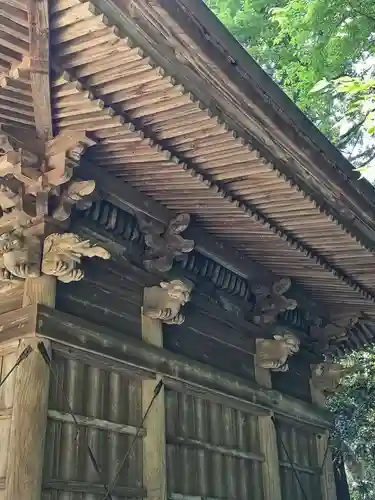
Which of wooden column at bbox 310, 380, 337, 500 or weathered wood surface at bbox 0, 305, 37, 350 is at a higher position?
weathered wood surface at bbox 0, 305, 37, 350

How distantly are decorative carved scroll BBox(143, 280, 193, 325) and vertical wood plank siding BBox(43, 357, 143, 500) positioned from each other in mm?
479

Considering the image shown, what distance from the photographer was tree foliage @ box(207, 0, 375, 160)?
21.0ft

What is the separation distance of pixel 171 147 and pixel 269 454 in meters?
2.96

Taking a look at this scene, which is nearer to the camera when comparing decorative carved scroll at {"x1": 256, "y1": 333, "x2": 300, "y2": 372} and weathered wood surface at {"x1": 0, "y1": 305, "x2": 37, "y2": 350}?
weathered wood surface at {"x1": 0, "y1": 305, "x2": 37, "y2": 350}

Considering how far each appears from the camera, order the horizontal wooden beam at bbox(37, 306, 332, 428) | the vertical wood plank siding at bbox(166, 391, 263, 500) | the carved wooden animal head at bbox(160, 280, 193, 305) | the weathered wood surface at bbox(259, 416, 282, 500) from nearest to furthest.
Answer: the horizontal wooden beam at bbox(37, 306, 332, 428) → the carved wooden animal head at bbox(160, 280, 193, 305) → the vertical wood plank siding at bbox(166, 391, 263, 500) → the weathered wood surface at bbox(259, 416, 282, 500)

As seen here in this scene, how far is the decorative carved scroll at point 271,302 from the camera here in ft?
17.3

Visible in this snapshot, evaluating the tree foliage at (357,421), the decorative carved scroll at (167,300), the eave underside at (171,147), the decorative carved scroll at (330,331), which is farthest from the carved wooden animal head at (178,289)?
the tree foliage at (357,421)

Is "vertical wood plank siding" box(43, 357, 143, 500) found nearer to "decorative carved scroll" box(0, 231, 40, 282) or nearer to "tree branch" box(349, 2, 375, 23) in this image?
"decorative carved scroll" box(0, 231, 40, 282)

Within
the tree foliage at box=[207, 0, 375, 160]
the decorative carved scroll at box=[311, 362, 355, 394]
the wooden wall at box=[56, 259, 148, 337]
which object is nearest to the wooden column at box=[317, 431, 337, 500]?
the decorative carved scroll at box=[311, 362, 355, 394]

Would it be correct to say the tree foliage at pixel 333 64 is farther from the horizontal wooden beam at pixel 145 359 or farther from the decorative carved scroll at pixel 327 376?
the horizontal wooden beam at pixel 145 359

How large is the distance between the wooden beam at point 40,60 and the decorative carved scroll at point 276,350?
9.85 feet

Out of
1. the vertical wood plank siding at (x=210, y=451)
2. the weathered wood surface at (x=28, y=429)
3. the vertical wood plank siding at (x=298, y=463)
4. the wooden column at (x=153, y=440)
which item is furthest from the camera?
the vertical wood plank siding at (x=298, y=463)

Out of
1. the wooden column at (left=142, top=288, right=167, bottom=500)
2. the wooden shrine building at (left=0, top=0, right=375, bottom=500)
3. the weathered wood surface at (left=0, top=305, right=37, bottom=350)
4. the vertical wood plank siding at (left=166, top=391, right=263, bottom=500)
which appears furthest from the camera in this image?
the vertical wood plank siding at (left=166, top=391, right=263, bottom=500)

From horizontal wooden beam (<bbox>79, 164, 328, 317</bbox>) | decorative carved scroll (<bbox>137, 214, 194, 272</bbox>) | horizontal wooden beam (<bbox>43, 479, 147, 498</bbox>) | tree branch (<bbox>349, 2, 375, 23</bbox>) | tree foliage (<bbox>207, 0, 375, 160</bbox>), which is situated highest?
tree foliage (<bbox>207, 0, 375, 160</bbox>)
